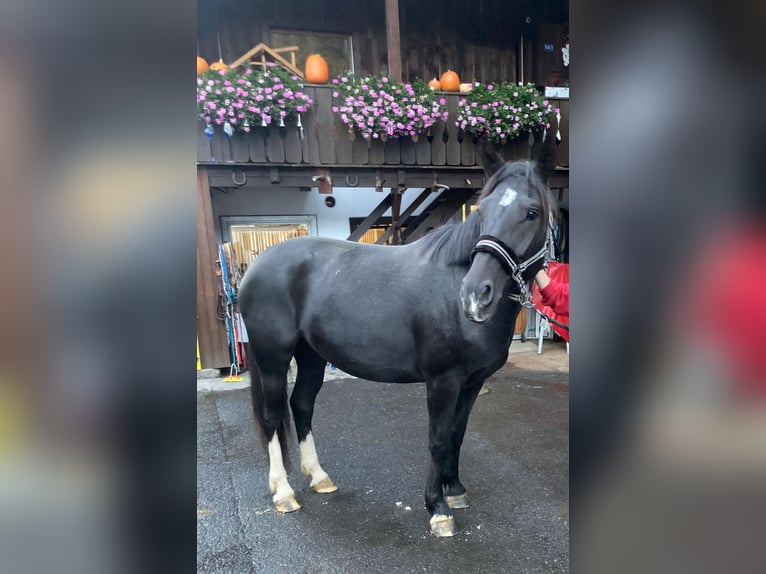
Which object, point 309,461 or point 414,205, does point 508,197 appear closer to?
point 309,461

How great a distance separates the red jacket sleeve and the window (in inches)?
222

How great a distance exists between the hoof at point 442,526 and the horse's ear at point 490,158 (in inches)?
67.9

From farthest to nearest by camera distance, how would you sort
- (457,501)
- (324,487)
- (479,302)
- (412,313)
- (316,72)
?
(316,72), (324,487), (457,501), (412,313), (479,302)

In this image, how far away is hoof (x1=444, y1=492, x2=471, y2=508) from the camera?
2.33m

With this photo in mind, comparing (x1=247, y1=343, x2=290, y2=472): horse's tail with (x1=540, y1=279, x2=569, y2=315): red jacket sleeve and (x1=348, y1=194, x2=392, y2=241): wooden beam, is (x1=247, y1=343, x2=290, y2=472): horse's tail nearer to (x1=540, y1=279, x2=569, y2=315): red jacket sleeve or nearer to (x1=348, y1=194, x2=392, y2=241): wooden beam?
(x1=540, y1=279, x2=569, y2=315): red jacket sleeve

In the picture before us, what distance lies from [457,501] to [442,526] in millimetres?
291

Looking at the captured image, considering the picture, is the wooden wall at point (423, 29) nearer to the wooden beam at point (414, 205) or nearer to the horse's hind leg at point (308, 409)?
the wooden beam at point (414, 205)

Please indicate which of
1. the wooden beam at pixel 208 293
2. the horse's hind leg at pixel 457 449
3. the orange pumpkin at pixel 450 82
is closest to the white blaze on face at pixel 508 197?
the horse's hind leg at pixel 457 449

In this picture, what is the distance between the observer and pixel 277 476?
2455 millimetres

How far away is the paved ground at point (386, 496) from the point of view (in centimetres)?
195

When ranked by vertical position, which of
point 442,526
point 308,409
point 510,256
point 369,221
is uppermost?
point 369,221
